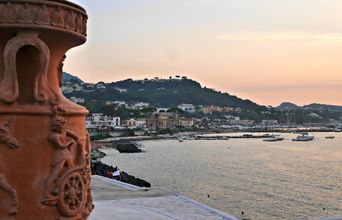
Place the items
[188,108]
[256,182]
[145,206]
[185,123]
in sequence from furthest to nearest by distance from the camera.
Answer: [188,108]
[185,123]
[256,182]
[145,206]

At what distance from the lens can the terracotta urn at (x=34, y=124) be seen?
12.9 feet

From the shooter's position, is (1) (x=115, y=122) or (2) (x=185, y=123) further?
(2) (x=185, y=123)

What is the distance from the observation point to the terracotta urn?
3.94 metres

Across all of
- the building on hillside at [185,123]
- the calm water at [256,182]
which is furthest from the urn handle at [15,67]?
the building on hillside at [185,123]

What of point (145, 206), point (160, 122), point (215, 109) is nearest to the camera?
point (145, 206)

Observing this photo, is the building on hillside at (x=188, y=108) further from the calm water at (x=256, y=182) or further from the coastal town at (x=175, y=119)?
the calm water at (x=256, y=182)

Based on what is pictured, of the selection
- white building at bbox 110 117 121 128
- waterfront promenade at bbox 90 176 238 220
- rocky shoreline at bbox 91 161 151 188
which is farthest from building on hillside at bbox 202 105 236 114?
waterfront promenade at bbox 90 176 238 220

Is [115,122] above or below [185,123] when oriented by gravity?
below

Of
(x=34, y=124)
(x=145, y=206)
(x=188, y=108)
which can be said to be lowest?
(x=145, y=206)

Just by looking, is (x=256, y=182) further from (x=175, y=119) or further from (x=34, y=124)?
(x=175, y=119)

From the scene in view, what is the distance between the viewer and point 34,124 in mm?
4020

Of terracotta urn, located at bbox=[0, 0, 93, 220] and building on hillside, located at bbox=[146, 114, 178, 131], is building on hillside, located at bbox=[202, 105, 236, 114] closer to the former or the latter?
building on hillside, located at bbox=[146, 114, 178, 131]

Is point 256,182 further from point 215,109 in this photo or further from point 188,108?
point 215,109

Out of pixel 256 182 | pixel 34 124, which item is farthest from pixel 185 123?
pixel 34 124
